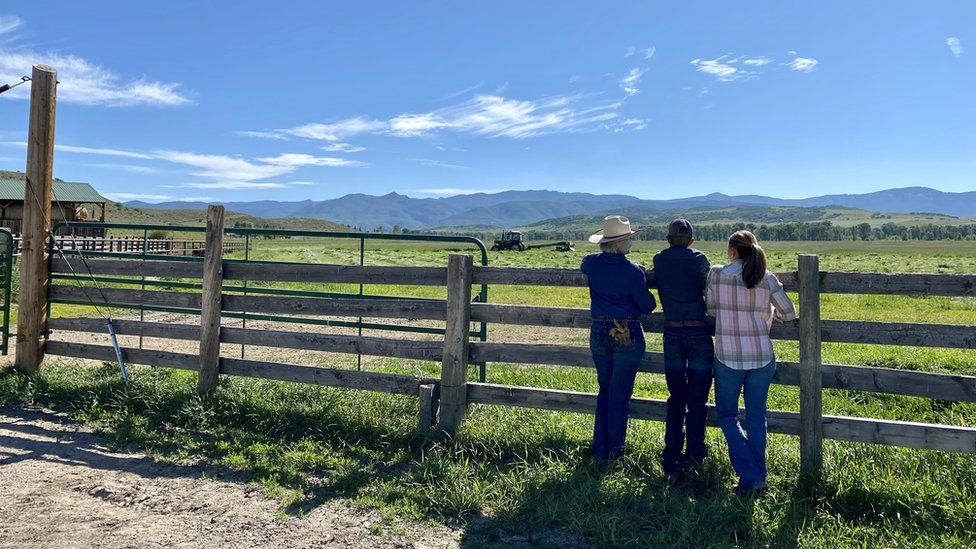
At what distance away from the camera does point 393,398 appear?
6.77 metres

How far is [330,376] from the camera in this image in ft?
22.1

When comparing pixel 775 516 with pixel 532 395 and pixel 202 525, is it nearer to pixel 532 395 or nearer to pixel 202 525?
pixel 532 395

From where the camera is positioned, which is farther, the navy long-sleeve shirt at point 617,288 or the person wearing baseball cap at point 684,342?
the navy long-sleeve shirt at point 617,288

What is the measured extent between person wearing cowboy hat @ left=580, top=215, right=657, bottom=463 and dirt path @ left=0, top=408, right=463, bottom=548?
172 centimetres

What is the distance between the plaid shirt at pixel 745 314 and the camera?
15.5 ft

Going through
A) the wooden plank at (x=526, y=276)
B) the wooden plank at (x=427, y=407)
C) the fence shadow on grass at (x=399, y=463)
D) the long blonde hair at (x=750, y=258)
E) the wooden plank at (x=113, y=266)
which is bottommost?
the fence shadow on grass at (x=399, y=463)

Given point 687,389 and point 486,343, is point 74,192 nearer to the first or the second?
point 486,343

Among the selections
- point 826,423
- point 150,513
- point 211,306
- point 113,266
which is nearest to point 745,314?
point 826,423

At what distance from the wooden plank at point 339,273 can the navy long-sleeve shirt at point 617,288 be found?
1.81 m

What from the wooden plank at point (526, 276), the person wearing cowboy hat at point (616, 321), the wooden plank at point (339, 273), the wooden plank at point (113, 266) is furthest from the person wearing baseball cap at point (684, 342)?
the wooden plank at point (113, 266)

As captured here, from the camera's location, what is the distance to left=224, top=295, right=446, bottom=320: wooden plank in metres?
6.47

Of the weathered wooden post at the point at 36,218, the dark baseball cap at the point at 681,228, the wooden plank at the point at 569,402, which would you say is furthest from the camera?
the weathered wooden post at the point at 36,218

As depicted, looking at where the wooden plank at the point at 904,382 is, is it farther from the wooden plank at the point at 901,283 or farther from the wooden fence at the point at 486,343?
the wooden plank at the point at 901,283

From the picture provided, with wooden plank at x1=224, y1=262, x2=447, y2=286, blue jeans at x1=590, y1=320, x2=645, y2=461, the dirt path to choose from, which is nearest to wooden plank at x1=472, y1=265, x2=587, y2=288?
wooden plank at x1=224, y1=262, x2=447, y2=286
